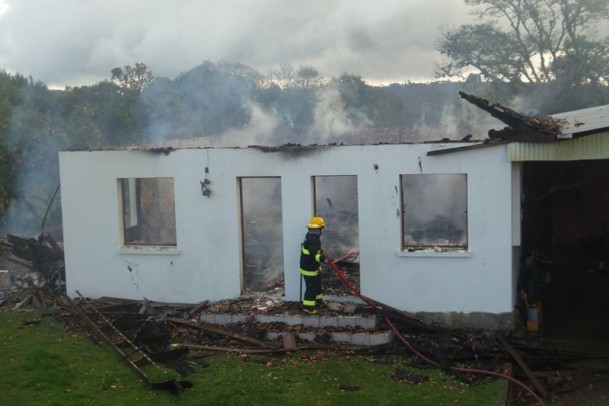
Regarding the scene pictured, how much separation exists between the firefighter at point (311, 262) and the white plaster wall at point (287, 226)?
620 mm

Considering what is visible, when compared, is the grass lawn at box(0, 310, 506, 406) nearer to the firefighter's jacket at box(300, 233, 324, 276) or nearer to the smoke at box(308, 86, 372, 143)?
the firefighter's jacket at box(300, 233, 324, 276)

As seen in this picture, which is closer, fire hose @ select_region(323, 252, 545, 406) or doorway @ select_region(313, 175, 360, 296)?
fire hose @ select_region(323, 252, 545, 406)

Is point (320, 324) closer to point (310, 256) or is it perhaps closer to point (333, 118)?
point (310, 256)

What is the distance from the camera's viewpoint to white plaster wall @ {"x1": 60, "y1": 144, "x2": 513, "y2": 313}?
35.9 feet

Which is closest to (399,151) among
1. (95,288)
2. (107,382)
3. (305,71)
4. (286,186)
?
(286,186)

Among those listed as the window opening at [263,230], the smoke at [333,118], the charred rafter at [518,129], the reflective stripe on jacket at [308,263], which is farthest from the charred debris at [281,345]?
the smoke at [333,118]

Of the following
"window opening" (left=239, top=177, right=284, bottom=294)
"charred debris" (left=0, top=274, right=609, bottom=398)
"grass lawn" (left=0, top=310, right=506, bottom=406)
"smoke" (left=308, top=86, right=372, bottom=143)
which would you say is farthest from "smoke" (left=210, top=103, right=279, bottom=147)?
"grass lawn" (left=0, top=310, right=506, bottom=406)

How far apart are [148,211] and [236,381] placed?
8879 millimetres

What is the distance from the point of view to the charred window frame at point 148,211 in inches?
611

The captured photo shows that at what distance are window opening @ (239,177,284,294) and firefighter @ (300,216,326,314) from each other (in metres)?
3.00

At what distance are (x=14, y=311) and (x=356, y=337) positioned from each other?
721 centimetres

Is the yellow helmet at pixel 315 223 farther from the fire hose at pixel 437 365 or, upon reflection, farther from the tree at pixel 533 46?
the tree at pixel 533 46

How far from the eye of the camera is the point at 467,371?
9.09 meters

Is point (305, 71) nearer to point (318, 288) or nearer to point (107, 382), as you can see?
point (318, 288)
